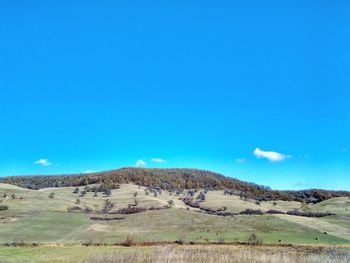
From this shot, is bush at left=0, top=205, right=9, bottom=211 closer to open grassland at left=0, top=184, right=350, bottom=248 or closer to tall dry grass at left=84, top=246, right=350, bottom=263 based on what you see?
open grassland at left=0, top=184, right=350, bottom=248

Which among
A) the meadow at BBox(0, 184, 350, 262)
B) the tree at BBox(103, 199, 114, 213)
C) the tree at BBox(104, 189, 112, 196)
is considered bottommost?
the meadow at BBox(0, 184, 350, 262)

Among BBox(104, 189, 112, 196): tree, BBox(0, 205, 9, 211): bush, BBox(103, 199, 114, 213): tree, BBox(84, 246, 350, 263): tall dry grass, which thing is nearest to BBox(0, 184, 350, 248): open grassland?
BBox(0, 205, 9, 211): bush

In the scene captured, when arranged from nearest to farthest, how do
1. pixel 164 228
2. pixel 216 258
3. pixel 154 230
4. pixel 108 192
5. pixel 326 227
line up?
pixel 216 258, pixel 154 230, pixel 326 227, pixel 164 228, pixel 108 192

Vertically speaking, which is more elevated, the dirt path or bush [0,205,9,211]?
bush [0,205,9,211]

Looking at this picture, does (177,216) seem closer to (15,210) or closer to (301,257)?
(15,210)

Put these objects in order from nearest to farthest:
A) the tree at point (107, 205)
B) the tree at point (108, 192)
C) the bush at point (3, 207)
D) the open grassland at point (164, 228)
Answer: the open grassland at point (164, 228) → the bush at point (3, 207) → the tree at point (107, 205) → the tree at point (108, 192)

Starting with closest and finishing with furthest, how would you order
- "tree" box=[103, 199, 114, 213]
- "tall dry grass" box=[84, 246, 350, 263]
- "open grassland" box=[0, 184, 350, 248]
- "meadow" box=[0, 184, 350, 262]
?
"tall dry grass" box=[84, 246, 350, 263]
"meadow" box=[0, 184, 350, 262]
"open grassland" box=[0, 184, 350, 248]
"tree" box=[103, 199, 114, 213]

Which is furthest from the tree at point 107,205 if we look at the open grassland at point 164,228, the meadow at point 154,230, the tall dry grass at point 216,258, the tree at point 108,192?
the tall dry grass at point 216,258

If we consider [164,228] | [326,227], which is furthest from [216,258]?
[326,227]

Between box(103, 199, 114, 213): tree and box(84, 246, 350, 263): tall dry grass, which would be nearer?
box(84, 246, 350, 263): tall dry grass

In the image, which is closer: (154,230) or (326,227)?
(154,230)

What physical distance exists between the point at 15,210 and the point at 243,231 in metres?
57.8

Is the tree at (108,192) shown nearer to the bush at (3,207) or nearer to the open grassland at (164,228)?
the open grassland at (164,228)

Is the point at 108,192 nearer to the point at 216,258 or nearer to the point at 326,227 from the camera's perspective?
the point at 326,227
